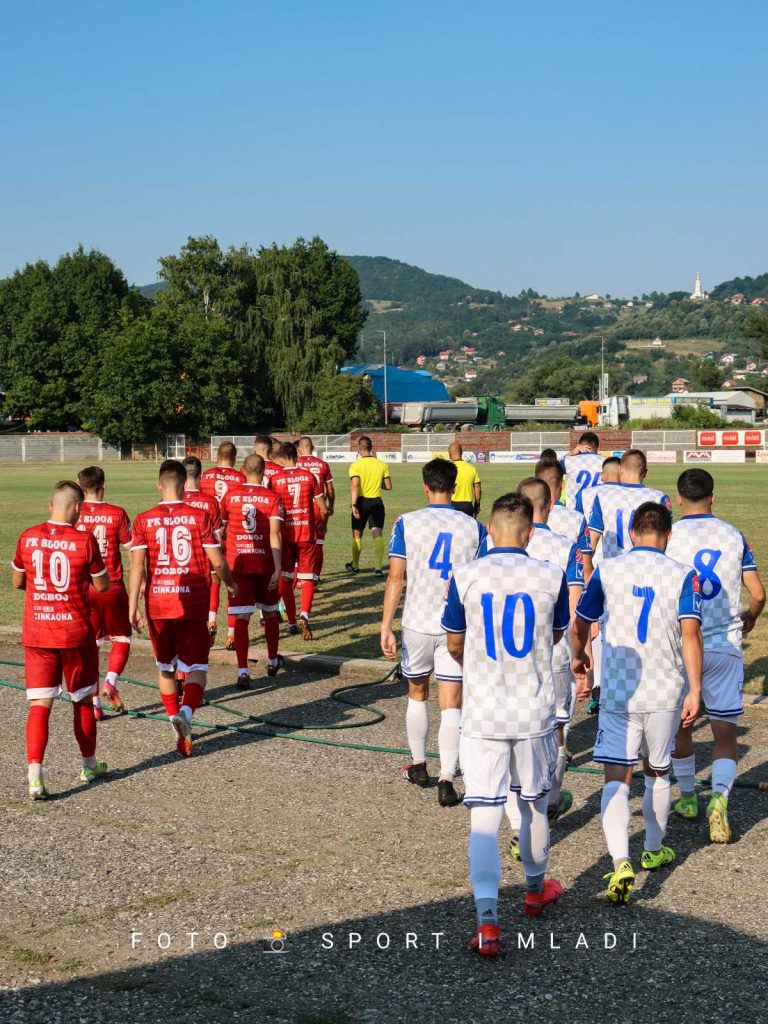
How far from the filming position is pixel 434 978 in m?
4.61

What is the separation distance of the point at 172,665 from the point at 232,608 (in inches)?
90.8

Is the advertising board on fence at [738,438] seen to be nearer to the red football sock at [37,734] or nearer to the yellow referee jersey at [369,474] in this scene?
the yellow referee jersey at [369,474]

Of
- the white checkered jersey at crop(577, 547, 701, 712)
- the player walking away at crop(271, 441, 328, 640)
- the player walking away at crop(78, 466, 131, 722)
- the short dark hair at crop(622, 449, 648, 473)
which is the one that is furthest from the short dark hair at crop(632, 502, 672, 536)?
the player walking away at crop(271, 441, 328, 640)

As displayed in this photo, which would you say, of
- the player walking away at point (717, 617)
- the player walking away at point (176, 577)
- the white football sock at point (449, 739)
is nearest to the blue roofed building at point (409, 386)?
the player walking away at point (176, 577)

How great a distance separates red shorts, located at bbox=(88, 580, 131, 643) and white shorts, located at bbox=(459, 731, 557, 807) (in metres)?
5.12

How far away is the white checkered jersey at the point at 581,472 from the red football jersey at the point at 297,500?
321 cm

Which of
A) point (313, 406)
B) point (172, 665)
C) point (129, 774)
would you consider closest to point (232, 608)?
point (172, 665)

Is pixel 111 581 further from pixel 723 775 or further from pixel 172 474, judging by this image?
Answer: pixel 723 775

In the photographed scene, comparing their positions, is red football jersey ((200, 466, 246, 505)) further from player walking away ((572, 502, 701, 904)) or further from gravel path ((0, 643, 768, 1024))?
player walking away ((572, 502, 701, 904))

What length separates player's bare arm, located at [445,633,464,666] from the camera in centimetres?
519

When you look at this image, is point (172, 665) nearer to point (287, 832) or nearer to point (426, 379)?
point (287, 832)

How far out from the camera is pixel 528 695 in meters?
5.01

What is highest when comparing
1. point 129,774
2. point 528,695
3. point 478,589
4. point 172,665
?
point 478,589

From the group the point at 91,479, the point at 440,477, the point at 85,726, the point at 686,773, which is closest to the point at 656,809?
the point at 686,773
